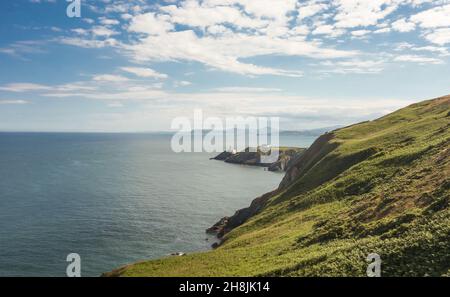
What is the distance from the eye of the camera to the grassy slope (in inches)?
928

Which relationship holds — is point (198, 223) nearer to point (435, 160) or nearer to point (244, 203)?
point (244, 203)

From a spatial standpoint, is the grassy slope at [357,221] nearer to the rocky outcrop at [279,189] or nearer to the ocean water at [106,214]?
the rocky outcrop at [279,189]

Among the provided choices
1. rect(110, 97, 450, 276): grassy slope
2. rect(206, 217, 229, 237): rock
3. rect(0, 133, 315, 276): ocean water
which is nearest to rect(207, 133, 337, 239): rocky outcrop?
rect(206, 217, 229, 237): rock

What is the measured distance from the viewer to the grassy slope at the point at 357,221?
77.3ft

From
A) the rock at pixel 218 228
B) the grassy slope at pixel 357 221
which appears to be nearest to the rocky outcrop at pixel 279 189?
the rock at pixel 218 228

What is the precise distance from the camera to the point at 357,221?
3488 cm

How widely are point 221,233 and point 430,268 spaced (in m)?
62.4

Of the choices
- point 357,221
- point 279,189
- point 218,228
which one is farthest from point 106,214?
point 357,221

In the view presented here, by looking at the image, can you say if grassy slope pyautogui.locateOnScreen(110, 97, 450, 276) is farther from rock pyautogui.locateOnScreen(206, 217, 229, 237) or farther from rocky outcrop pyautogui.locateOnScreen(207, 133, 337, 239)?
rock pyautogui.locateOnScreen(206, 217, 229, 237)

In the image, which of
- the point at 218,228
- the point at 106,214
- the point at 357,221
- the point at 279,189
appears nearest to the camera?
the point at 357,221

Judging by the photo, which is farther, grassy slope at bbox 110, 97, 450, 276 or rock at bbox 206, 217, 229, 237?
rock at bbox 206, 217, 229, 237

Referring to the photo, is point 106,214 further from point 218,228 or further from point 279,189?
point 279,189

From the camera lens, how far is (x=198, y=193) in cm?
12700
